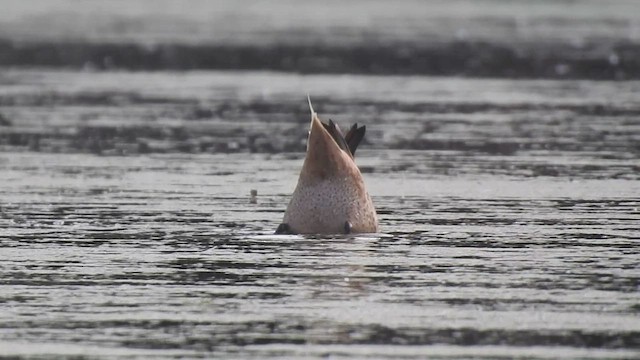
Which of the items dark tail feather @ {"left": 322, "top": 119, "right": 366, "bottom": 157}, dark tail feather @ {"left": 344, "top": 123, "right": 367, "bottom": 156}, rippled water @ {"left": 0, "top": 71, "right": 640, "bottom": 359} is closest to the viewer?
rippled water @ {"left": 0, "top": 71, "right": 640, "bottom": 359}

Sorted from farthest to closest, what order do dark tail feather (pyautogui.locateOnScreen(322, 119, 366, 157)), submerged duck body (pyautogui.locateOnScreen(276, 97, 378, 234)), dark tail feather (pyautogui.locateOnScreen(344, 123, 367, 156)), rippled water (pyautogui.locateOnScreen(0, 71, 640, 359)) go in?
dark tail feather (pyautogui.locateOnScreen(344, 123, 367, 156)), dark tail feather (pyautogui.locateOnScreen(322, 119, 366, 157)), submerged duck body (pyautogui.locateOnScreen(276, 97, 378, 234)), rippled water (pyautogui.locateOnScreen(0, 71, 640, 359))

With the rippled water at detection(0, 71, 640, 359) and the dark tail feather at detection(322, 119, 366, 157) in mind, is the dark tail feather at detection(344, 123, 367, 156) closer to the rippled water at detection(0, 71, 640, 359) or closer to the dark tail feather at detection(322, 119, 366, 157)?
the dark tail feather at detection(322, 119, 366, 157)

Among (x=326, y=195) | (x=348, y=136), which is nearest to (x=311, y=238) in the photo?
(x=326, y=195)

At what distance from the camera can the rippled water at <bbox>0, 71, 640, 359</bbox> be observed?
10.9 m

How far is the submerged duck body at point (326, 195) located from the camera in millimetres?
14727

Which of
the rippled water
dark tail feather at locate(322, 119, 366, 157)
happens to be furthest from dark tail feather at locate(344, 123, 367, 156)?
the rippled water

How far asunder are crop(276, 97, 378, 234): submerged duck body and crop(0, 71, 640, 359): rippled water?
0.23 meters

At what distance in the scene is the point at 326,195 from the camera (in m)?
14.8

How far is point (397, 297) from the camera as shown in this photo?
39.5 feet

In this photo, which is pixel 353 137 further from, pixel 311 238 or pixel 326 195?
pixel 311 238

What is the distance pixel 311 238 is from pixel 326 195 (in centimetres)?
32

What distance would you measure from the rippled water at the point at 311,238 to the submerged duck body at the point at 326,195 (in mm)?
229

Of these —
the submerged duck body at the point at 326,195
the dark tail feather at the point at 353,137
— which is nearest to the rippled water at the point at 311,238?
the submerged duck body at the point at 326,195

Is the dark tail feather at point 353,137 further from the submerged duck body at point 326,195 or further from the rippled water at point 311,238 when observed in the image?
the rippled water at point 311,238
